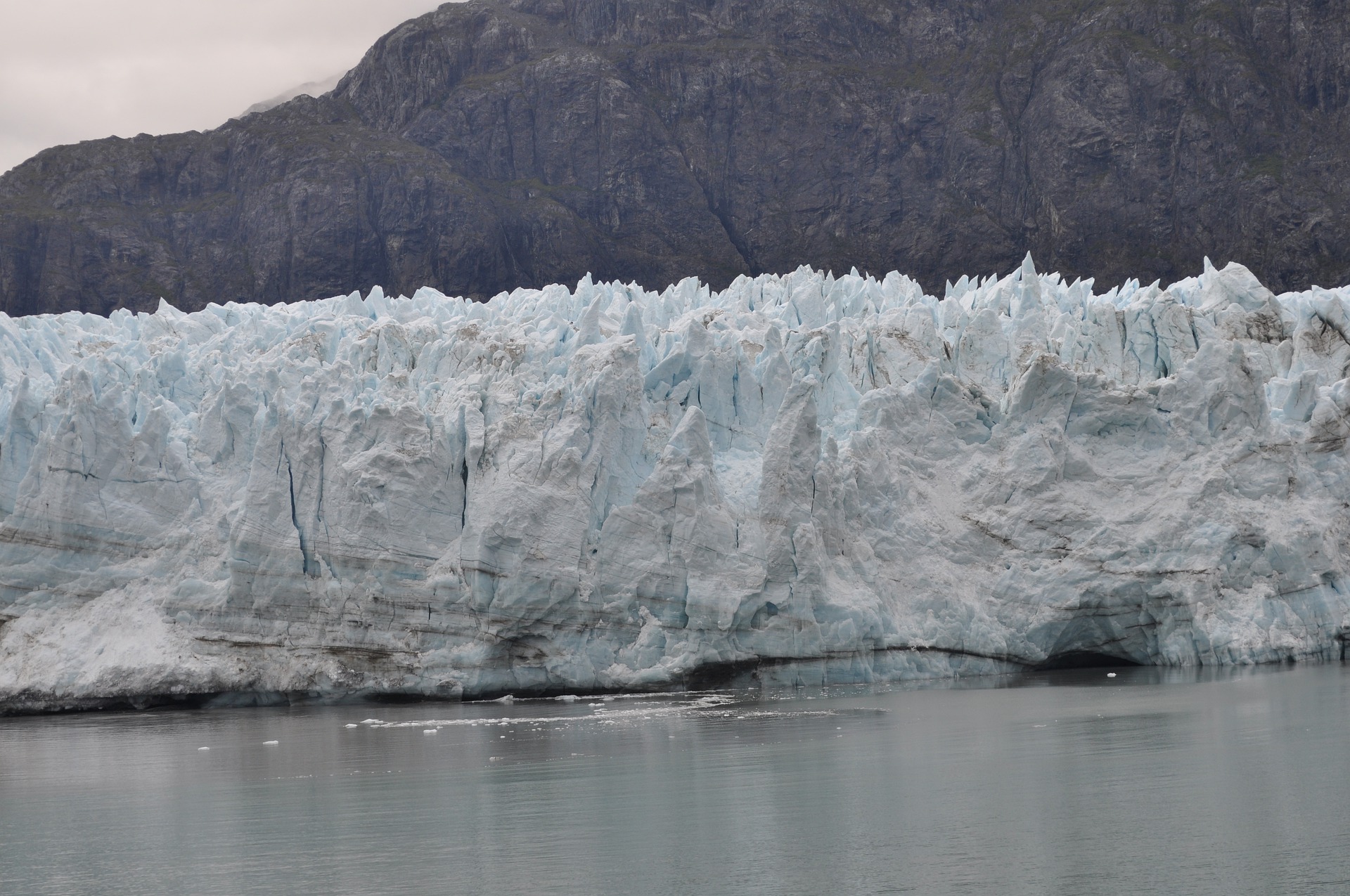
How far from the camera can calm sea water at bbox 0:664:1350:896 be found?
10.0 meters

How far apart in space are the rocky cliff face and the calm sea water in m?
30.6

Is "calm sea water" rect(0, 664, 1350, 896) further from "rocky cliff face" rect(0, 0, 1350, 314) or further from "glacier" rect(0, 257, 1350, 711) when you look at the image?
"rocky cliff face" rect(0, 0, 1350, 314)

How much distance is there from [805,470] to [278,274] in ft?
106

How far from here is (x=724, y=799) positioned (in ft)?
41.1

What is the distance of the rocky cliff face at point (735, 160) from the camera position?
154ft

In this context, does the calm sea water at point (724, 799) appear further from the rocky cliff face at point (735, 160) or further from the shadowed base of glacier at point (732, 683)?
the rocky cliff face at point (735, 160)

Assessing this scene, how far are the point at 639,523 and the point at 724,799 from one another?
8.48 metres

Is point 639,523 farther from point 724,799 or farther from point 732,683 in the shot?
point 724,799

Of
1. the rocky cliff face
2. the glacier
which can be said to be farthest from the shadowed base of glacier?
the rocky cliff face

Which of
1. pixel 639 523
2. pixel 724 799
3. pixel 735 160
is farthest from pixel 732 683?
pixel 735 160

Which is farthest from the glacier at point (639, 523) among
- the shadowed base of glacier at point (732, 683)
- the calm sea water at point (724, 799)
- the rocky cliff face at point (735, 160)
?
the rocky cliff face at point (735, 160)

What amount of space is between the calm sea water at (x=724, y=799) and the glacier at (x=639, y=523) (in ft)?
5.89

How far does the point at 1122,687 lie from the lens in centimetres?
1936

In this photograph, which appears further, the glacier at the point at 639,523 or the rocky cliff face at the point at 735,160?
the rocky cliff face at the point at 735,160
